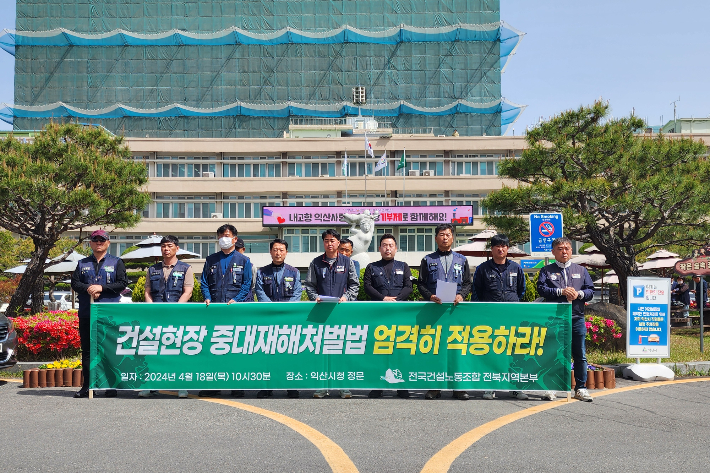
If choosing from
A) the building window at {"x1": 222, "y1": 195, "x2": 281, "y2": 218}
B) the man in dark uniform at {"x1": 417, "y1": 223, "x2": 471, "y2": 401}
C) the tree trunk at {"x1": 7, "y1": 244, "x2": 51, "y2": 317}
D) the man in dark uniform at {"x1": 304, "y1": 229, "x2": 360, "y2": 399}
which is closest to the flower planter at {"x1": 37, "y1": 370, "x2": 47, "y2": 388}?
the man in dark uniform at {"x1": 304, "y1": 229, "x2": 360, "y2": 399}

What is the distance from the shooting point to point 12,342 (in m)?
9.27

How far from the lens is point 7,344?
912 cm

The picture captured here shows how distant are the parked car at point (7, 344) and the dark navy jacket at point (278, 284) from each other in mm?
3395

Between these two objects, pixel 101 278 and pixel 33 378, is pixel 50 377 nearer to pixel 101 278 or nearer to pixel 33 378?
pixel 33 378

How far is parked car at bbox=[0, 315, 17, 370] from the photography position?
902 cm

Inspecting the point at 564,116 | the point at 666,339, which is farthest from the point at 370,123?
the point at 666,339

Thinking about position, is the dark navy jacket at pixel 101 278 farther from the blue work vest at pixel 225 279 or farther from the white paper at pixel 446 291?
the white paper at pixel 446 291

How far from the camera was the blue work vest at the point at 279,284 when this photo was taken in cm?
873

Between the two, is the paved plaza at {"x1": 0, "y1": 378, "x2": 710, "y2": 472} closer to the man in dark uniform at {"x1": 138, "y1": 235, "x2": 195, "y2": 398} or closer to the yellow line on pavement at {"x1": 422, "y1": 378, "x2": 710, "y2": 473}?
the yellow line on pavement at {"x1": 422, "y1": 378, "x2": 710, "y2": 473}

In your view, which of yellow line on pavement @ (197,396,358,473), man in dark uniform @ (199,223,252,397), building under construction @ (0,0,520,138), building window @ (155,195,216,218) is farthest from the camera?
building under construction @ (0,0,520,138)

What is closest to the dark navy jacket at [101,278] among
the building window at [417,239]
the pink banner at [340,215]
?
the pink banner at [340,215]

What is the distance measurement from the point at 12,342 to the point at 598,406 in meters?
7.35

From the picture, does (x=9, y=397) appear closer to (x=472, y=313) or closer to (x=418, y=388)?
(x=418, y=388)

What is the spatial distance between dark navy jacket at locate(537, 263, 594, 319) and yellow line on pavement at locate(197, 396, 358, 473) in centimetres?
340
